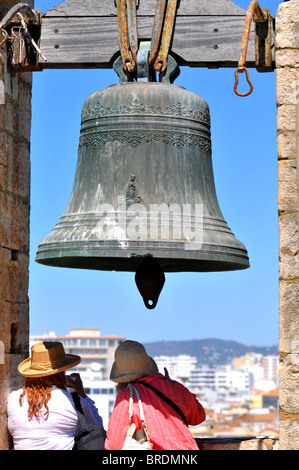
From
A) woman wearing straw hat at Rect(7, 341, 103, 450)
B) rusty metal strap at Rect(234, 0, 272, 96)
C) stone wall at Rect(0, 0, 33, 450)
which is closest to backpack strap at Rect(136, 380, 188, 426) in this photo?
woman wearing straw hat at Rect(7, 341, 103, 450)

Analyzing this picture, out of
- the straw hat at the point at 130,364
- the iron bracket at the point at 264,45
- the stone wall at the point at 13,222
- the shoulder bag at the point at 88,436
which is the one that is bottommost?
the shoulder bag at the point at 88,436

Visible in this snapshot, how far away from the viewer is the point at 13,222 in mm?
5227

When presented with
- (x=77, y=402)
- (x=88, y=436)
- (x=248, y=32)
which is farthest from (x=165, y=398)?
(x=248, y=32)

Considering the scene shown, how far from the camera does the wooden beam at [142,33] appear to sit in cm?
491

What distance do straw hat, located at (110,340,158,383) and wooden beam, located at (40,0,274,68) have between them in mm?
1511

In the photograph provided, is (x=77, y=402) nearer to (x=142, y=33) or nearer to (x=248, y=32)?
(x=142, y=33)

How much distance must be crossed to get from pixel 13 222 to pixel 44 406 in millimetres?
1065

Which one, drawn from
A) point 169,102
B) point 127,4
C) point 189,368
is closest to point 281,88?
point 169,102

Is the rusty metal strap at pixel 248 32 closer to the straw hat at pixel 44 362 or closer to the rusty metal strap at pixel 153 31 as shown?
the rusty metal strap at pixel 153 31

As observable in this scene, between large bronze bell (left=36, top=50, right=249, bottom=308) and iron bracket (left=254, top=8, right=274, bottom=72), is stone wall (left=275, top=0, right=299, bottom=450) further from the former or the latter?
large bronze bell (left=36, top=50, right=249, bottom=308)

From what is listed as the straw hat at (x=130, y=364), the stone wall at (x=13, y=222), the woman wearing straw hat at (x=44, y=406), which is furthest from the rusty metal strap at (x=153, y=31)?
the woman wearing straw hat at (x=44, y=406)

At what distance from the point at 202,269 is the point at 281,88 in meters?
1.05

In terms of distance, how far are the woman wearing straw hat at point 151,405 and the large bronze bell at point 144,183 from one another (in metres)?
0.49
